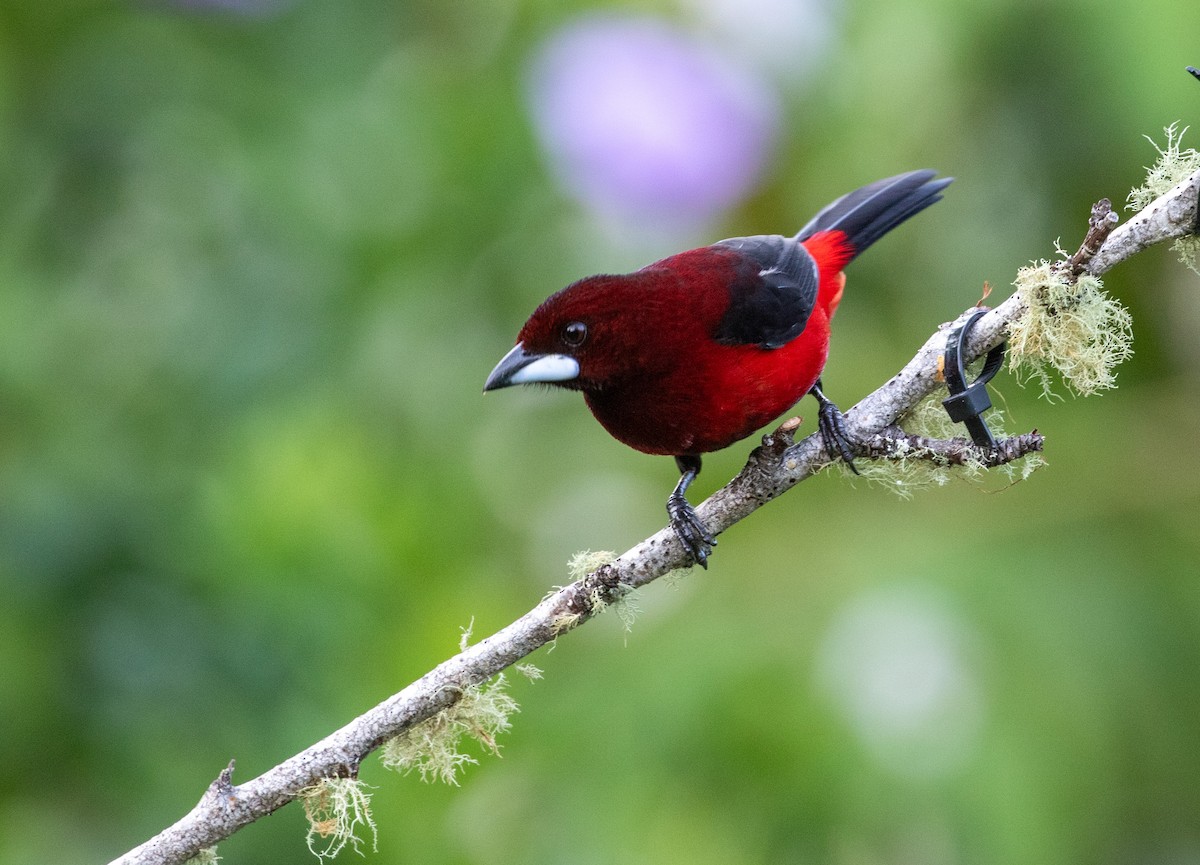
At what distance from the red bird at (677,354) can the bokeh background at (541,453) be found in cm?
33

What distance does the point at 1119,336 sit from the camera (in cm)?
216

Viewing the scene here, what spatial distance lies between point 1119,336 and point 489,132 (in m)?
2.62

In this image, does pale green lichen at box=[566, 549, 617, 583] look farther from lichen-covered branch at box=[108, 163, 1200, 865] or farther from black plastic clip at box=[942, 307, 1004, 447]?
black plastic clip at box=[942, 307, 1004, 447]

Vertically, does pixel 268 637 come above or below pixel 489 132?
below

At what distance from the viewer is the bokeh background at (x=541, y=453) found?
329 cm

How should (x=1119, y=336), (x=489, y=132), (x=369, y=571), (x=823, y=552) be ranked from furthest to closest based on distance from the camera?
(x=489, y=132)
(x=823, y=552)
(x=369, y=571)
(x=1119, y=336)

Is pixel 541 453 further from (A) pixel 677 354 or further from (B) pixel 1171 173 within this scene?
(B) pixel 1171 173

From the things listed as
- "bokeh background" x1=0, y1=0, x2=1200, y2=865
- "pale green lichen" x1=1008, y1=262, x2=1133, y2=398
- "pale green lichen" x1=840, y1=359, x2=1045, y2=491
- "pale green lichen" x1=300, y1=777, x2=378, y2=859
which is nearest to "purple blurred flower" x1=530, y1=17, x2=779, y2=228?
"bokeh background" x1=0, y1=0, x2=1200, y2=865

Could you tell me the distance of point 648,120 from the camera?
177 inches

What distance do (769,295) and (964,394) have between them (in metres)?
0.93

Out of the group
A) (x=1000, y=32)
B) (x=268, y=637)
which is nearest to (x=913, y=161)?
(x=1000, y=32)

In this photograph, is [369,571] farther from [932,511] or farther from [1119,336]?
[1119,336]

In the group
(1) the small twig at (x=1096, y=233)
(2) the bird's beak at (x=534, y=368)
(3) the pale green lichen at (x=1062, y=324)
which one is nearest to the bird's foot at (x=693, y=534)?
(2) the bird's beak at (x=534, y=368)

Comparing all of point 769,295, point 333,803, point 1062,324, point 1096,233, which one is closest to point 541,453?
point 769,295
